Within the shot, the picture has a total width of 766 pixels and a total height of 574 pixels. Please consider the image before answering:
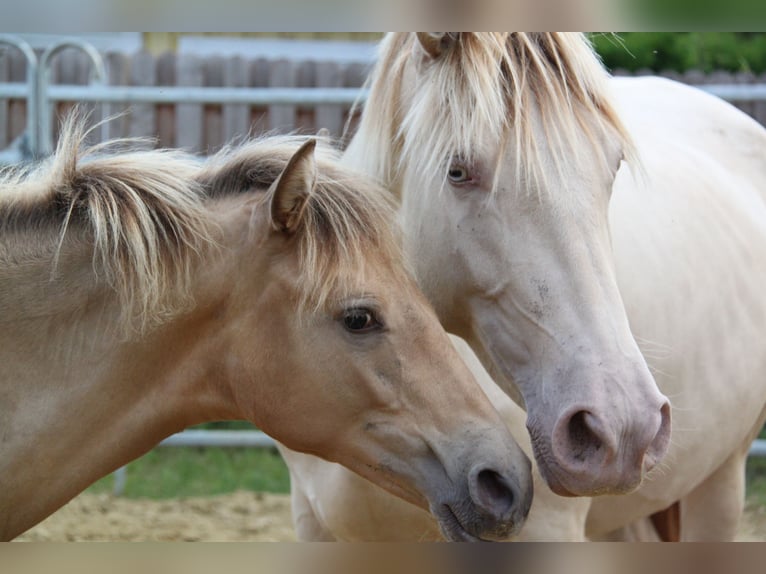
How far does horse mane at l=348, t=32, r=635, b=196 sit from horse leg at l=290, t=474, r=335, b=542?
1199 millimetres

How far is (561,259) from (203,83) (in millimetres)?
5716

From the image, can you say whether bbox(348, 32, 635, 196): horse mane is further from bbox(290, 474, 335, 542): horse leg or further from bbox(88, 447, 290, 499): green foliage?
bbox(88, 447, 290, 499): green foliage

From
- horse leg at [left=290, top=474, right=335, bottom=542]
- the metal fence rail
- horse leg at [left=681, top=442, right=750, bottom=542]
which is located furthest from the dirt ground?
horse leg at [left=290, top=474, right=335, bottom=542]

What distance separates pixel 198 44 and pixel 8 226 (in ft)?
31.1

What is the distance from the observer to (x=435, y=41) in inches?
92.4

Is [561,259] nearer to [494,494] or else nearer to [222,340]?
[494,494]

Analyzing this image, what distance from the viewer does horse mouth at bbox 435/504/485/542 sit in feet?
6.50

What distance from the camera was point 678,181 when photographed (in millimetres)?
3346

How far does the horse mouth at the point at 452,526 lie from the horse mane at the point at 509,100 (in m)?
0.76

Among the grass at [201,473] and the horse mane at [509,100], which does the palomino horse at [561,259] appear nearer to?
the horse mane at [509,100]

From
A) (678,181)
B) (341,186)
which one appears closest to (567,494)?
(341,186)

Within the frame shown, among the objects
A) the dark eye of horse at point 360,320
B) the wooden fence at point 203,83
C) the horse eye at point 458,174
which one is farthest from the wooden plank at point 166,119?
the dark eye of horse at point 360,320

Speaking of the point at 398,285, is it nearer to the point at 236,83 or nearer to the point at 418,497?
the point at 418,497

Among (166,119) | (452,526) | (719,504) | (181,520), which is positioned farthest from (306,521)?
(166,119)
